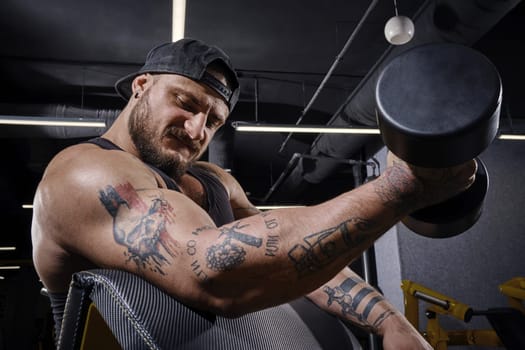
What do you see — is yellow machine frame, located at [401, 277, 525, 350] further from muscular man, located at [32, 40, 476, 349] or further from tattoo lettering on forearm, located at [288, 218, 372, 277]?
tattoo lettering on forearm, located at [288, 218, 372, 277]

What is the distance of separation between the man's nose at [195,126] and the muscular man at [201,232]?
2.1 inches

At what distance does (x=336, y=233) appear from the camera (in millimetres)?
603

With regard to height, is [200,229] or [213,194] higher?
[200,229]

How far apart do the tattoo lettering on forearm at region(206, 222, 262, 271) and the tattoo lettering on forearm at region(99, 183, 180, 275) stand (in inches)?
2.4

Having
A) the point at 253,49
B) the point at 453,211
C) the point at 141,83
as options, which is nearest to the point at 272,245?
the point at 453,211

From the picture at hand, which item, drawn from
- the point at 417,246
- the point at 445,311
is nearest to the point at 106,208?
the point at 445,311

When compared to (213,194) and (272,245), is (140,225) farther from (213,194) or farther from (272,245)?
(213,194)

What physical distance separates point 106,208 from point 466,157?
1.74ft

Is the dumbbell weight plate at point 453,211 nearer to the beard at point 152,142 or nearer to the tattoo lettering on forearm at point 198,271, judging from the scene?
the tattoo lettering on forearm at point 198,271

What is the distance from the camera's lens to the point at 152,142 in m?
0.99

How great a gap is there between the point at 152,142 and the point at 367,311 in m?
0.60

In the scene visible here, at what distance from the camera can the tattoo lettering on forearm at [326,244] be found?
60 cm

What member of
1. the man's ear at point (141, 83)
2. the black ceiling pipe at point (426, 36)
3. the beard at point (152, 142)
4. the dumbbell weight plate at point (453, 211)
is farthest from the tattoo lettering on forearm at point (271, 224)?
the black ceiling pipe at point (426, 36)

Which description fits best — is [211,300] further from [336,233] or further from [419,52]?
[419,52]
